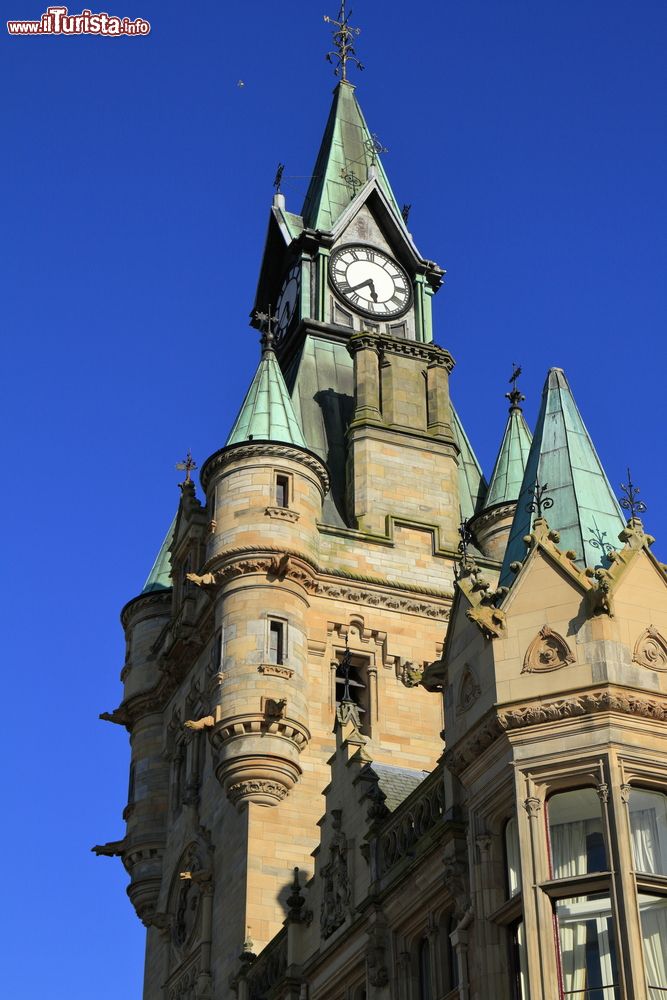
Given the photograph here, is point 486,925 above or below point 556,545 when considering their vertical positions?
below

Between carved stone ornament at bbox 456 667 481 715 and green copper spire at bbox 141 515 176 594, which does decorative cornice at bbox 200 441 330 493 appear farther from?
Answer: carved stone ornament at bbox 456 667 481 715

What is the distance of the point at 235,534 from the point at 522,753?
18636mm

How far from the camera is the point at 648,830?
2655 centimetres

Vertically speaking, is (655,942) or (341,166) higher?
(341,166)

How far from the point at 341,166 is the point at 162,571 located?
1618 centimetres

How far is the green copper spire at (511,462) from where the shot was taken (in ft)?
171

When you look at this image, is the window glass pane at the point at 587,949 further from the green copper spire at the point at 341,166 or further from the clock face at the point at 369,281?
the green copper spire at the point at 341,166

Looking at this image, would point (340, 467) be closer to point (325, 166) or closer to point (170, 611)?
point (170, 611)

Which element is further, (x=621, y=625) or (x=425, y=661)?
(x=425, y=661)

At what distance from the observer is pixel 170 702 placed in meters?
50.0

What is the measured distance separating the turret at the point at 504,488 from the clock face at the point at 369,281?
504 centimetres

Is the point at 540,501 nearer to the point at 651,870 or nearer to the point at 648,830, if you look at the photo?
the point at 648,830

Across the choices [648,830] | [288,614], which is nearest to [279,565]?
[288,614]

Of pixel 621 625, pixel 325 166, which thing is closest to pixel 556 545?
pixel 621 625
